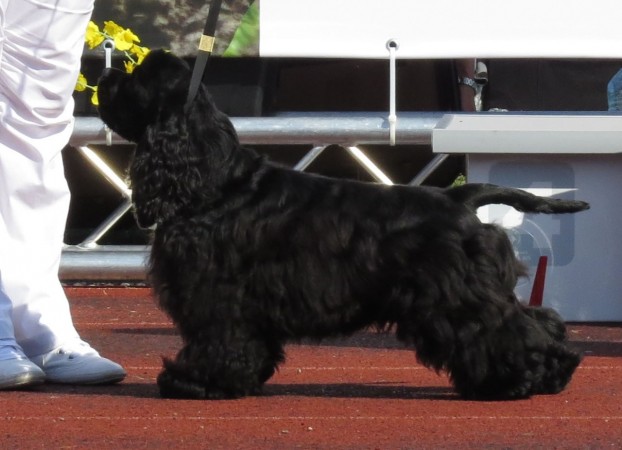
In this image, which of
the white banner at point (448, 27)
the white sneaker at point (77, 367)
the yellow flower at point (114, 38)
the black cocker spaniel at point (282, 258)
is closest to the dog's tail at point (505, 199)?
the black cocker spaniel at point (282, 258)

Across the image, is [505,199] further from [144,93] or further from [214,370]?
[144,93]

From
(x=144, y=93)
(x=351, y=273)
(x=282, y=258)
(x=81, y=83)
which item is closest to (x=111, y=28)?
(x=81, y=83)

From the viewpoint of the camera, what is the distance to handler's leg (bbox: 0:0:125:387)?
A: 5.05 m

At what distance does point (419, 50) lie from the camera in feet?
25.1

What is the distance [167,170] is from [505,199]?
1.17m

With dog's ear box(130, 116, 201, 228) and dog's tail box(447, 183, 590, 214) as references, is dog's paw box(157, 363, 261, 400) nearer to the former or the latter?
dog's ear box(130, 116, 201, 228)

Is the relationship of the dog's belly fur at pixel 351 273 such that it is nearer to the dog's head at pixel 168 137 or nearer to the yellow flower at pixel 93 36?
the dog's head at pixel 168 137

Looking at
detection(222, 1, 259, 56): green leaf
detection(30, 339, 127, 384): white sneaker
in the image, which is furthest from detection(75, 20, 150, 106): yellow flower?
detection(30, 339, 127, 384): white sneaker

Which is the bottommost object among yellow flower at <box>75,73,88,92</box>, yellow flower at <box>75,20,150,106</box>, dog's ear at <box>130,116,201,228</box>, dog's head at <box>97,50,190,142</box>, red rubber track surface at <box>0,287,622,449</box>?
red rubber track surface at <box>0,287,622,449</box>

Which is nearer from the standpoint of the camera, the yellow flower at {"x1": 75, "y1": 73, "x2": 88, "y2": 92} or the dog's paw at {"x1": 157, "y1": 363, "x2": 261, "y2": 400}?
the dog's paw at {"x1": 157, "y1": 363, "x2": 261, "y2": 400}

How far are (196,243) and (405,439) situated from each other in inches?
41.0

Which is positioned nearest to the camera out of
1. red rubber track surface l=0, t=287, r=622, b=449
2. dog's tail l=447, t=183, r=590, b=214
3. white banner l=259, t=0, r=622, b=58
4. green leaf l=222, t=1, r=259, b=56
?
red rubber track surface l=0, t=287, r=622, b=449

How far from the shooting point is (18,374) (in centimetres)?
499

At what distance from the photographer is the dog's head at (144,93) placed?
4.83 m
